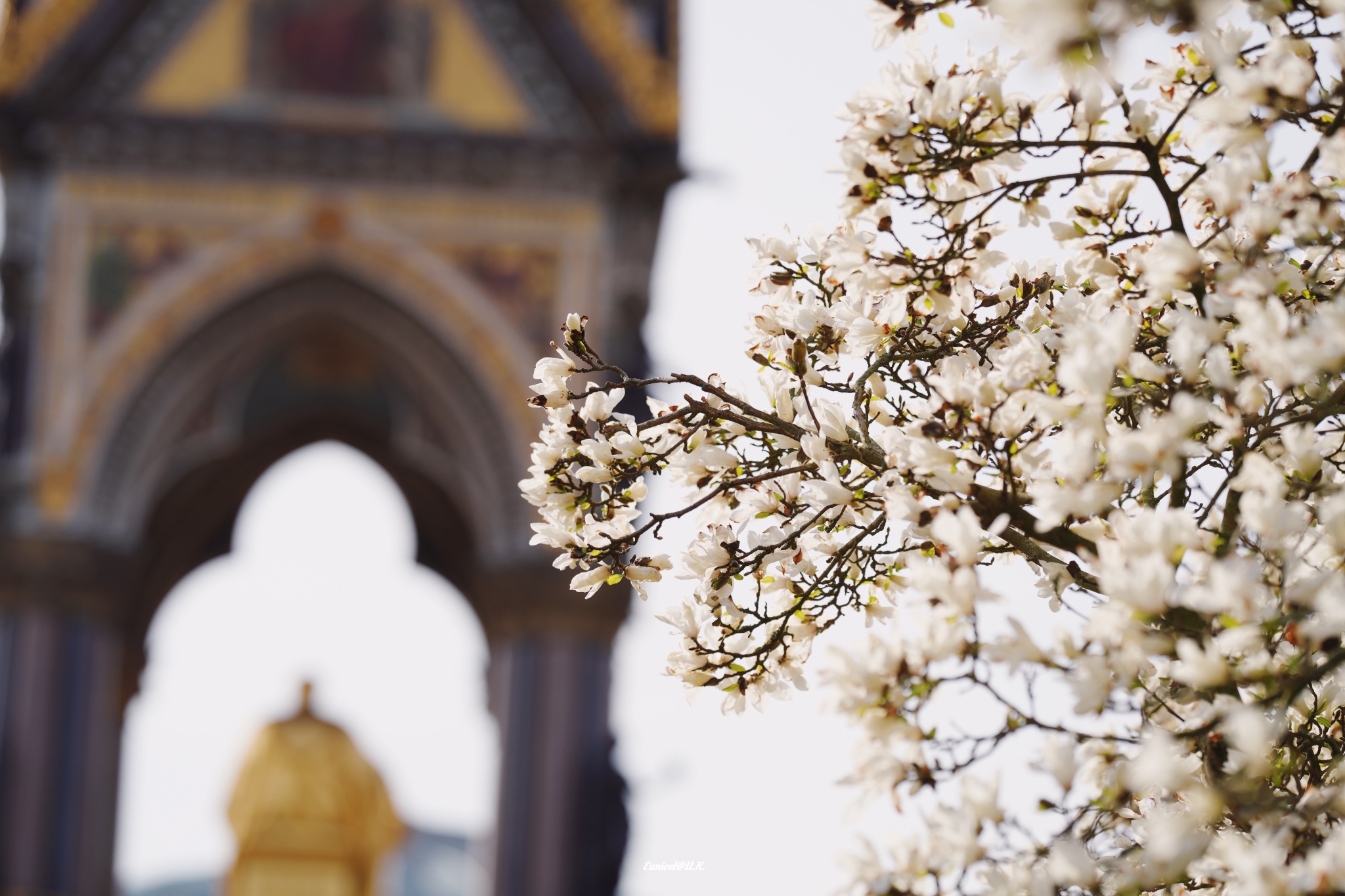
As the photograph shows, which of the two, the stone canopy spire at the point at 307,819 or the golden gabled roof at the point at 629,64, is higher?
the golden gabled roof at the point at 629,64

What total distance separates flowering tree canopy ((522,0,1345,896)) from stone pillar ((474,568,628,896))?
380 inches

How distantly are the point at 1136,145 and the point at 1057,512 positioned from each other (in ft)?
3.59

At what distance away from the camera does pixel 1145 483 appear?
3875mm

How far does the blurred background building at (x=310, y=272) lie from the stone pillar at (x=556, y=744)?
17 millimetres

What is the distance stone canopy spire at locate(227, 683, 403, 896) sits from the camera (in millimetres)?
17547

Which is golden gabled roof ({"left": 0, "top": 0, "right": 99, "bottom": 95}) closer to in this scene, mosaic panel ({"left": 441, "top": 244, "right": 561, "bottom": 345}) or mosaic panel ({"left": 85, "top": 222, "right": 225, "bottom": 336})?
mosaic panel ({"left": 85, "top": 222, "right": 225, "bottom": 336})

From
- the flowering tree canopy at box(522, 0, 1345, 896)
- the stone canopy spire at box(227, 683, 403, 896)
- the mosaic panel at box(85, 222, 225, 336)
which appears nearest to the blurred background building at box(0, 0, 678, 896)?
the mosaic panel at box(85, 222, 225, 336)

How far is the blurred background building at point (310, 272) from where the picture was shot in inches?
560

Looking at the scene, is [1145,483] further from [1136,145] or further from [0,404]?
[0,404]

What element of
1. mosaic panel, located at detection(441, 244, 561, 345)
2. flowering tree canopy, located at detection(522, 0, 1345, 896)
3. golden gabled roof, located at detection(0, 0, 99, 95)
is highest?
golden gabled roof, located at detection(0, 0, 99, 95)

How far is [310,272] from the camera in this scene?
15.0 meters

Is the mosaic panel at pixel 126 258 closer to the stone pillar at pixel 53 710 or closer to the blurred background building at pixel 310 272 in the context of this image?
the blurred background building at pixel 310 272

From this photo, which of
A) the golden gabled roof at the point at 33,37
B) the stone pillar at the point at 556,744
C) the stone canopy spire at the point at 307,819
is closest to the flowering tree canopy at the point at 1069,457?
Result: the stone pillar at the point at 556,744

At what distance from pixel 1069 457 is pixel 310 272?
1207cm
